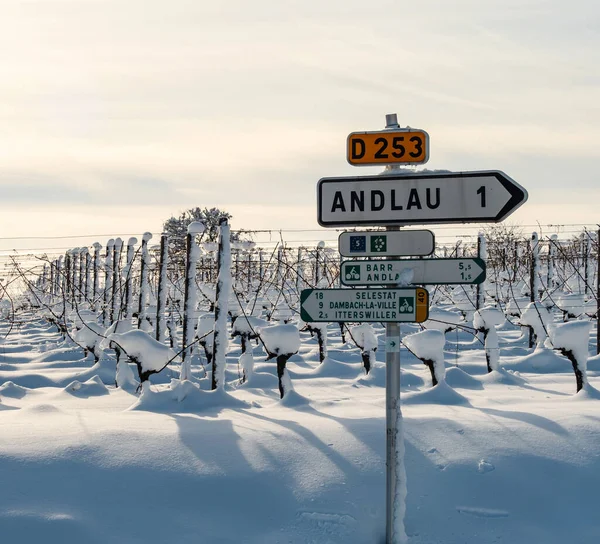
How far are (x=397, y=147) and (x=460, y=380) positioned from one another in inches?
326

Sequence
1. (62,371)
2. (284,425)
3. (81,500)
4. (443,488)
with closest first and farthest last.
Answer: (81,500) < (443,488) < (284,425) < (62,371)

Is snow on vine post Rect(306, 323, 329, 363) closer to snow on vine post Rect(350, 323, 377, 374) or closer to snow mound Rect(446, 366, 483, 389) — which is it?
snow on vine post Rect(350, 323, 377, 374)

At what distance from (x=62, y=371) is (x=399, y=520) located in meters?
12.1

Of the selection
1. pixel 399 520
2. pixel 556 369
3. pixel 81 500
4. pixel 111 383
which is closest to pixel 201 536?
pixel 81 500

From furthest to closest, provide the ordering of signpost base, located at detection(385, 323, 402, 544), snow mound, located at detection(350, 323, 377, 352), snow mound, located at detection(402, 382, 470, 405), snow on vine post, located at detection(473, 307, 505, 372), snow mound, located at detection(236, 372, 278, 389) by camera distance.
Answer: snow on vine post, located at detection(473, 307, 505, 372), snow mound, located at detection(350, 323, 377, 352), snow mound, located at detection(236, 372, 278, 389), snow mound, located at detection(402, 382, 470, 405), signpost base, located at detection(385, 323, 402, 544)

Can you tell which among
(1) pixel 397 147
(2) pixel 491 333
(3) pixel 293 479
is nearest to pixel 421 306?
(1) pixel 397 147

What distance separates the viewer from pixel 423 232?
4414 mm

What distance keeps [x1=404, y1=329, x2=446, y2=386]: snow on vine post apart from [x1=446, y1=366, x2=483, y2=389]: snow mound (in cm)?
119

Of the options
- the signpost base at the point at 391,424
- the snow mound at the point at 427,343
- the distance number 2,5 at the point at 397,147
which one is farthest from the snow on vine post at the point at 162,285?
the signpost base at the point at 391,424

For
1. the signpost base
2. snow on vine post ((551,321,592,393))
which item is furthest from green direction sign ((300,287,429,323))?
snow on vine post ((551,321,592,393))

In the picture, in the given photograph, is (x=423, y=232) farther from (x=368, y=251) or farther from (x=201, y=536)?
(x=201, y=536)

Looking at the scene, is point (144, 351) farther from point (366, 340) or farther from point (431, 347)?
point (366, 340)

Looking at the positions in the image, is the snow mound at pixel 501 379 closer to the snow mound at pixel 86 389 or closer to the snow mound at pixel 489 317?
the snow mound at pixel 489 317

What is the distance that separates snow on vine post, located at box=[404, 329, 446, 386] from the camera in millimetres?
10500
